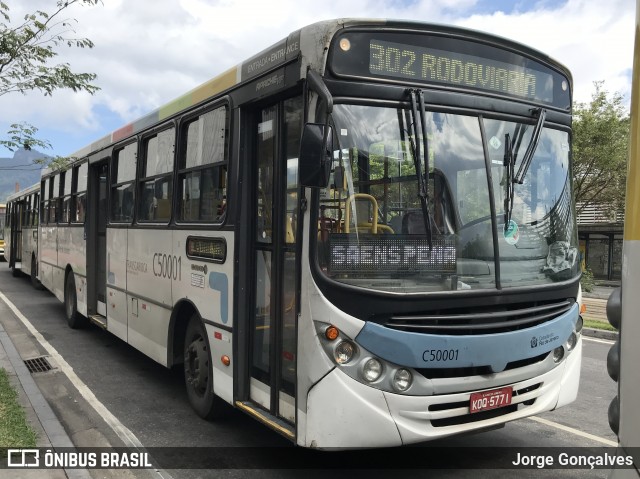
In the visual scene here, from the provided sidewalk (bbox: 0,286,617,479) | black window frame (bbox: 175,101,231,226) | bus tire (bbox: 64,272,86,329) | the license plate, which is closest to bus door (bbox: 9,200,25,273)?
bus tire (bbox: 64,272,86,329)

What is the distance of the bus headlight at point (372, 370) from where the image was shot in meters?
3.52

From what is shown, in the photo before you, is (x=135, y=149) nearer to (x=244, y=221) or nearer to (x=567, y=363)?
(x=244, y=221)

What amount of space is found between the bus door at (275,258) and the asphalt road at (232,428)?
2.38 feet

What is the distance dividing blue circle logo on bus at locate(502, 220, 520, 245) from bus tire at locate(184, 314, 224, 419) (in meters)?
2.73

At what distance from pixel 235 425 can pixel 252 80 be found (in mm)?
3118

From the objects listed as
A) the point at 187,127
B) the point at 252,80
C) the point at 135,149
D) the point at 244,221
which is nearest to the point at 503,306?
the point at 244,221

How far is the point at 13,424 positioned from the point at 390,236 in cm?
362

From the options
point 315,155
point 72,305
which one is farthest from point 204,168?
point 72,305

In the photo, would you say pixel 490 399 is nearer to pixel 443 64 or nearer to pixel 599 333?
pixel 443 64

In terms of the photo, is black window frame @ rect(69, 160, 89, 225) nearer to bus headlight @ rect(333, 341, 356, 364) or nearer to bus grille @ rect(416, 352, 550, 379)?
bus headlight @ rect(333, 341, 356, 364)

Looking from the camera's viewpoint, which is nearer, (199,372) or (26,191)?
(199,372)

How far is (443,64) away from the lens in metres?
3.92

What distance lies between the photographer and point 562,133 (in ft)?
14.8

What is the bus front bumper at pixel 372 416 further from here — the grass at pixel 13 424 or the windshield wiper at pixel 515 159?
the grass at pixel 13 424
